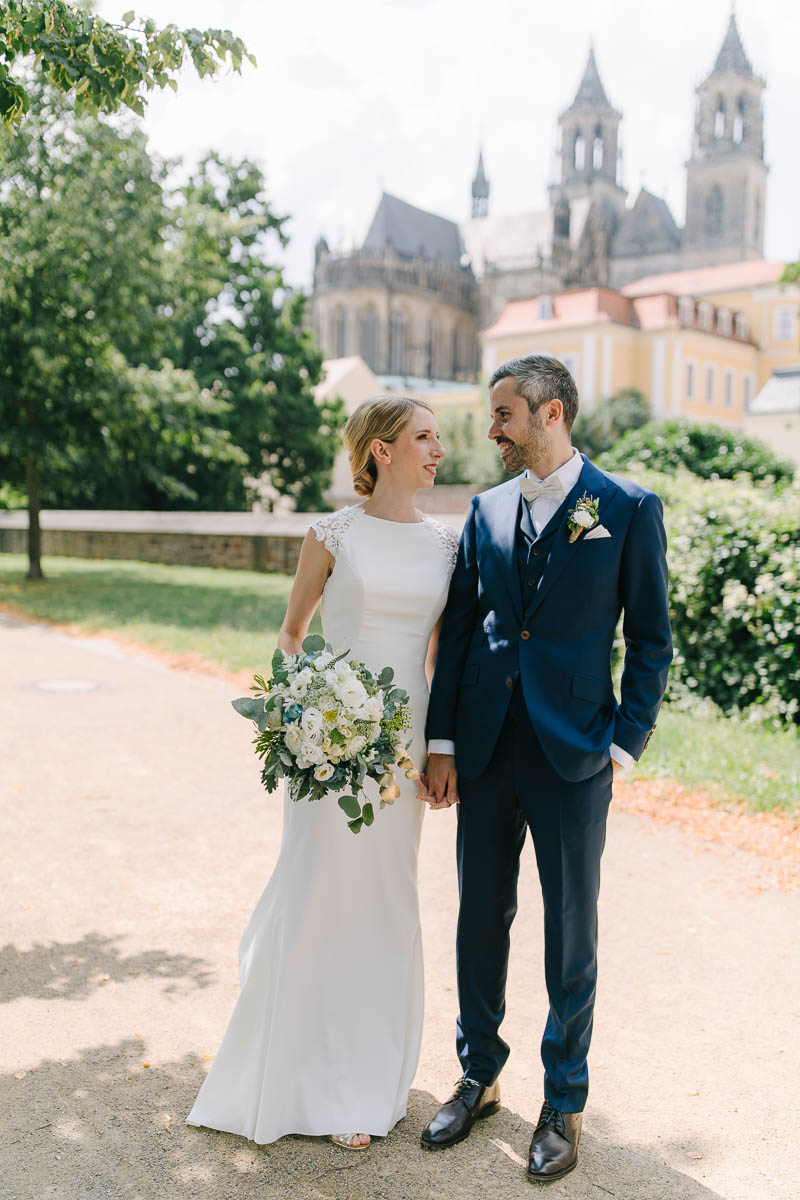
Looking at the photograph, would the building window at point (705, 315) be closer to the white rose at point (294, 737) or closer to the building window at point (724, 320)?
the building window at point (724, 320)

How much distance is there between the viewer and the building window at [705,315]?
59.3m

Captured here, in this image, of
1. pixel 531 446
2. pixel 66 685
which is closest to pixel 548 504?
pixel 531 446

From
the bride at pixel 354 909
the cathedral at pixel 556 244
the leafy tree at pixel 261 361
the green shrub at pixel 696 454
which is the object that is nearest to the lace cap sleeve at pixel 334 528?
the bride at pixel 354 909

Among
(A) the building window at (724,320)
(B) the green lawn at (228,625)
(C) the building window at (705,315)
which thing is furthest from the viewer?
(A) the building window at (724,320)

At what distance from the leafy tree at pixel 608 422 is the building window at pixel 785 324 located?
13.3 meters

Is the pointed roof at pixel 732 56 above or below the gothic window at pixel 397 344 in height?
above

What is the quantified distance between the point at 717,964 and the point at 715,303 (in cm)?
6633

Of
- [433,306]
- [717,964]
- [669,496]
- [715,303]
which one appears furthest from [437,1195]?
[433,306]

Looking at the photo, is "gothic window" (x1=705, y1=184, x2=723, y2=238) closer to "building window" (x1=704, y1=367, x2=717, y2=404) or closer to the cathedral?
the cathedral

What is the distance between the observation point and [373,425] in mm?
3240

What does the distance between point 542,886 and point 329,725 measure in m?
0.83

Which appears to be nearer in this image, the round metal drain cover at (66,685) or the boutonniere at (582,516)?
the boutonniere at (582,516)

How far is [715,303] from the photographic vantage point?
213 feet

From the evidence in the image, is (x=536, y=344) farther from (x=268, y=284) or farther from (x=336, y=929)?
(x=336, y=929)
